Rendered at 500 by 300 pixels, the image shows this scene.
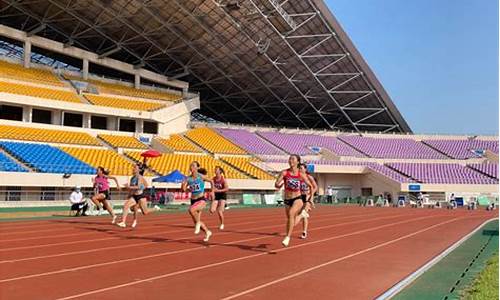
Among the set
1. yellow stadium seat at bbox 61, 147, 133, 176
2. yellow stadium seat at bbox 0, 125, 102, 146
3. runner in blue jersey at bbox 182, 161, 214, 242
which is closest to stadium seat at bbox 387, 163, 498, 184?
yellow stadium seat at bbox 61, 147, 133, 176

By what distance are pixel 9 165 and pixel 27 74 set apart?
49.2 feet

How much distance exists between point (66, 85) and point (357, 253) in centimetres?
3713

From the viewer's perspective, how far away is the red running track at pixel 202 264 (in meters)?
6.60

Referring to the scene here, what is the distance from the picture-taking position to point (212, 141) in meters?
48.2

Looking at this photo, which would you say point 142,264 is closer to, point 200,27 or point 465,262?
point 465,262

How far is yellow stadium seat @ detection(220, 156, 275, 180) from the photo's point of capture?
41897 mm

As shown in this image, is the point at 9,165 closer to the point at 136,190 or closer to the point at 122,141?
the point at 122,141

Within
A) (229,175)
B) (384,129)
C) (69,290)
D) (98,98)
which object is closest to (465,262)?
(69,290)

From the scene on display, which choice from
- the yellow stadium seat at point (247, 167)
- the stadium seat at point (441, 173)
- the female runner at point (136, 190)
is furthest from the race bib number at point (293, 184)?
the stadium seat at point (441, 173)

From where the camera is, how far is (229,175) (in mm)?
39469

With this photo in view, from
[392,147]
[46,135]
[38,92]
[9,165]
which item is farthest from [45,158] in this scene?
[392,147]

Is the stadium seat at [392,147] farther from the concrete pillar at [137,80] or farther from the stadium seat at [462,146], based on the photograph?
the concrete pillar at [137,80]

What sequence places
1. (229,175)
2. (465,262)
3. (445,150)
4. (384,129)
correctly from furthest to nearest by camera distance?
(384,129) → (445,150) → (229,175) → (465,262)

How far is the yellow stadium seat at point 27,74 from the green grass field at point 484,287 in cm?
3718
